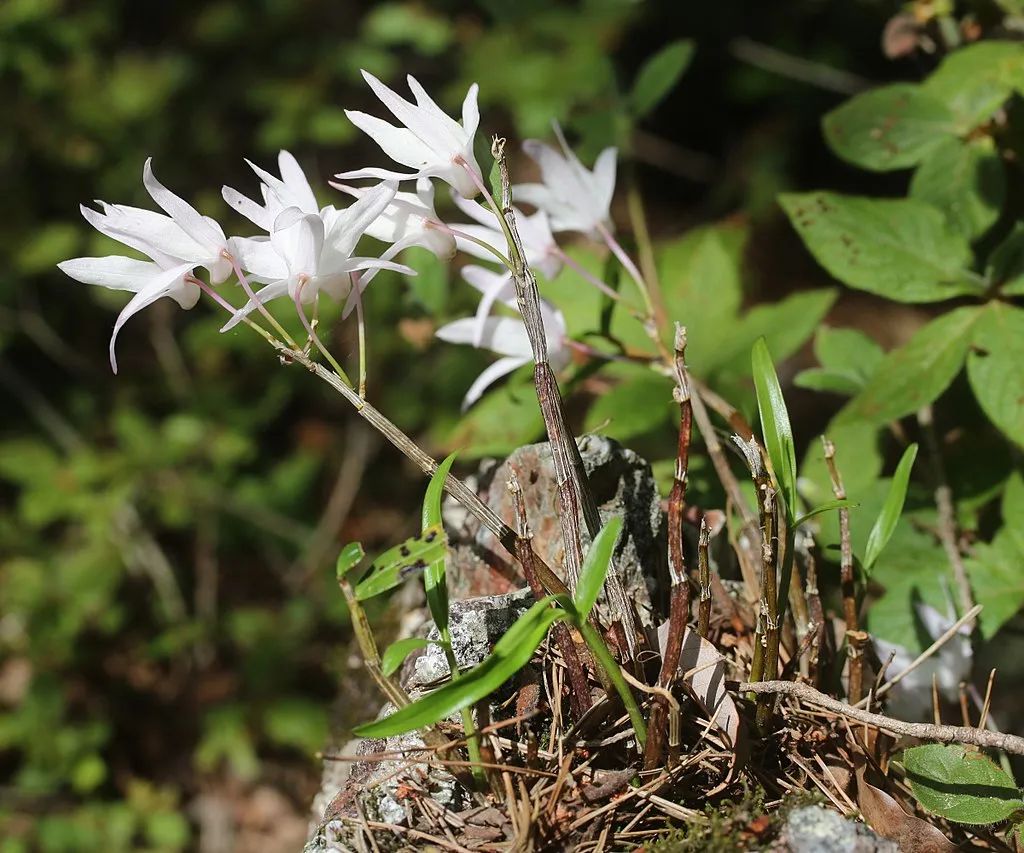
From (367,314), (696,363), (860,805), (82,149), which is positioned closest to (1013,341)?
(696,363)

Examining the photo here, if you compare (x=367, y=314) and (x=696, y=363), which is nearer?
(x=696, y=363)

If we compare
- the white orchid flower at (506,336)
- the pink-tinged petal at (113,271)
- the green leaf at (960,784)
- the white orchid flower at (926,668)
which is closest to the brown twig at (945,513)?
the white orchid flower at (926,668)

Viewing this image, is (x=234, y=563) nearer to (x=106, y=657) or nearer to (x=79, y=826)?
(x=106, y=657)

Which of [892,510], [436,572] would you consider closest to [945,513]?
[892,510]

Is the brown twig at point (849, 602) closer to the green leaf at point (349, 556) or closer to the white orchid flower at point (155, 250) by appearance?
the green leaf at point (349, 556)

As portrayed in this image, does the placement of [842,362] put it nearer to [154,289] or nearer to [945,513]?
[945,513]

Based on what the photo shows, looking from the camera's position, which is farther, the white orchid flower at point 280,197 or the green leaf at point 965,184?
the green leaf at point 965,184
